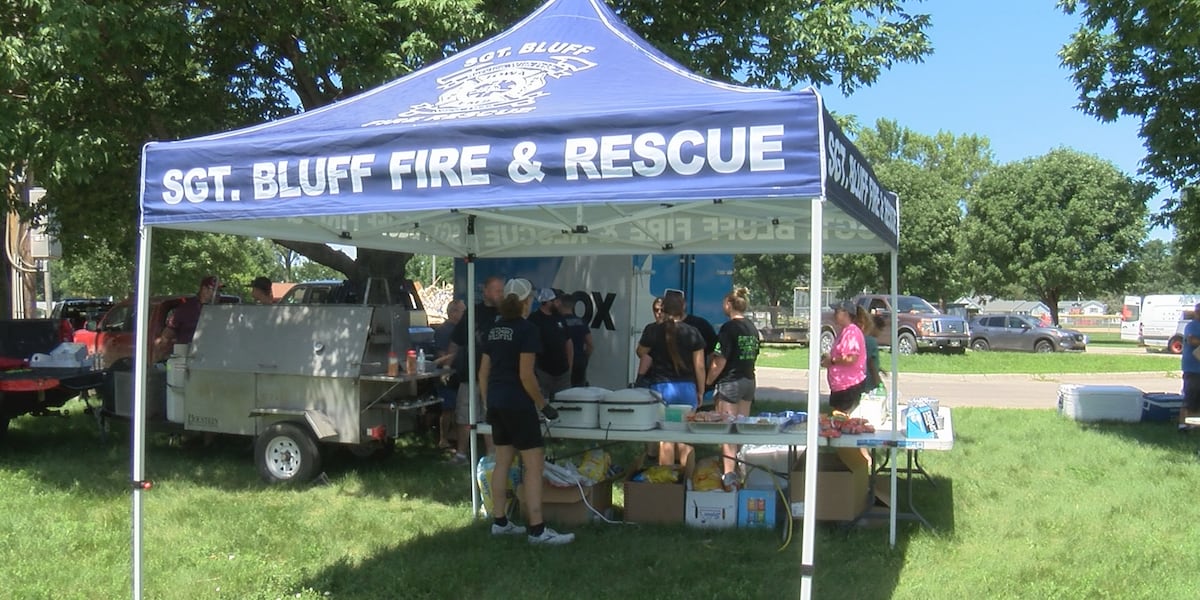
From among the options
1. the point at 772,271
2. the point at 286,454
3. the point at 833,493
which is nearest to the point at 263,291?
the point at 286,454

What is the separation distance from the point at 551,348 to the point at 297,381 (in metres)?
2.54

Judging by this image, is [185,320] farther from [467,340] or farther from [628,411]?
[628,411]

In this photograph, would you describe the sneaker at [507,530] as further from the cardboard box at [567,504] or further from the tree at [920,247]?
the tree at [920,247]

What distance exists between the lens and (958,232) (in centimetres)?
3847

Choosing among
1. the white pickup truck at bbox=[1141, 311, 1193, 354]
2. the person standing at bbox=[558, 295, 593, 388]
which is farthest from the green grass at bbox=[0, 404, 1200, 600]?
the white pickup truck at bbox=[1141, 311, 1193, 354]

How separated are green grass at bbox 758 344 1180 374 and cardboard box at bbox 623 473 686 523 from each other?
15.4 metres

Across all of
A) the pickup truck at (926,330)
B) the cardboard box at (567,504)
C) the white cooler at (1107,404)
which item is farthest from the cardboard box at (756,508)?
the pickup truck at (926,330)

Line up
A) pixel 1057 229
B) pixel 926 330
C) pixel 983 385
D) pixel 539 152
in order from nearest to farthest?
pixel 539 152 < pixel 983 385 < pixel 926 330 < pixel 1057 229

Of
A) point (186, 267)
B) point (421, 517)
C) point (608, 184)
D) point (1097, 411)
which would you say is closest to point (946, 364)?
point (1097, 411)

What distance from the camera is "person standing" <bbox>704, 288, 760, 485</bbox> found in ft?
24.1

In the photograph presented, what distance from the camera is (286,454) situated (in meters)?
8.12

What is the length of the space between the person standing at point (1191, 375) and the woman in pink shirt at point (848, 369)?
563 centimetres

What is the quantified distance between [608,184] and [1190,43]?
724 cm

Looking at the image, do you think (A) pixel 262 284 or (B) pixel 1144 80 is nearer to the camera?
(A) pixel 262 284
